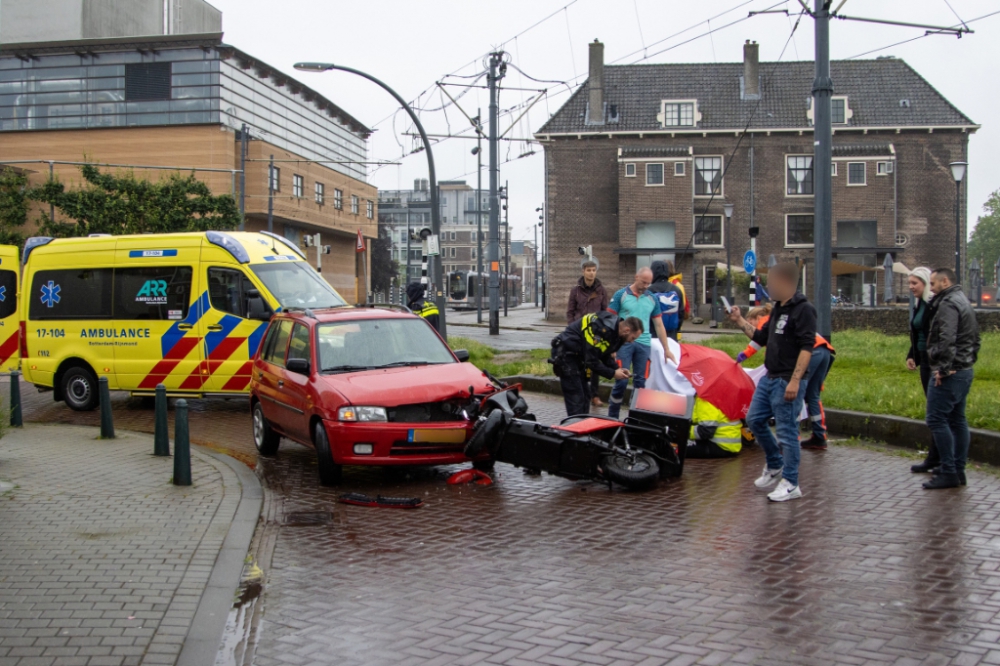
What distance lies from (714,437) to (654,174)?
36340mm

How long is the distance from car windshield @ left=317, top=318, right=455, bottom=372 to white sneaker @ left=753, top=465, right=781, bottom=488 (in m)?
3.19

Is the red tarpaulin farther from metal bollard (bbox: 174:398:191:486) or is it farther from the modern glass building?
the modern glass building

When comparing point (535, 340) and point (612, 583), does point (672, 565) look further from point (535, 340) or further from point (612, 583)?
point (535, 340)

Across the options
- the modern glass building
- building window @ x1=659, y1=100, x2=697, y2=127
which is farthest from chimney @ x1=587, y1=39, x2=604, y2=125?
the modern glass building

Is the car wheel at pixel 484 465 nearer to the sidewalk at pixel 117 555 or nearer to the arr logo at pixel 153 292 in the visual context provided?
the sidewalk at pixel 117 555

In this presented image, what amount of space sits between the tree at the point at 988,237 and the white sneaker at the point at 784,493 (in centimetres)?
10810

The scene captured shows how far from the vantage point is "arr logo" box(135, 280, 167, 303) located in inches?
516

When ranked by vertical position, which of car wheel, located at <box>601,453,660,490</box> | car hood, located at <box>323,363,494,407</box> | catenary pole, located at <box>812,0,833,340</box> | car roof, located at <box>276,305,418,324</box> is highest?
catenary pole, located at <box>812,0,833,340</box>

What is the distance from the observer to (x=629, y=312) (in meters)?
10.6

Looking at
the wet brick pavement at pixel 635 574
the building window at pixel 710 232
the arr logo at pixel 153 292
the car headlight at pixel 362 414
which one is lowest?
the wet brick pavement at pixel 635 574

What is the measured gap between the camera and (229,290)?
41.9 ft

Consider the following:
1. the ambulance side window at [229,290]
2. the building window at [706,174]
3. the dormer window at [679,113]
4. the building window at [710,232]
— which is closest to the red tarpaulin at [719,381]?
the ambulance side window at [229,290]

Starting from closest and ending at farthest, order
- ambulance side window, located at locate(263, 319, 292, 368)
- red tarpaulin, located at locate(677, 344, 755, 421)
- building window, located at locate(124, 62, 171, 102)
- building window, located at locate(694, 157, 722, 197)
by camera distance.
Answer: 1. red tarpaulin, located at locate(677, 344, 755, 421)
2. ambulance side window, located at locate(263, 319, 292, 368)
3. building window, located at locate(124, 62, 171, 102)
4. building window, located at locate(694, 157, 722, 197)

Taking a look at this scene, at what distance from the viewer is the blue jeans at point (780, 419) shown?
23.5ft
